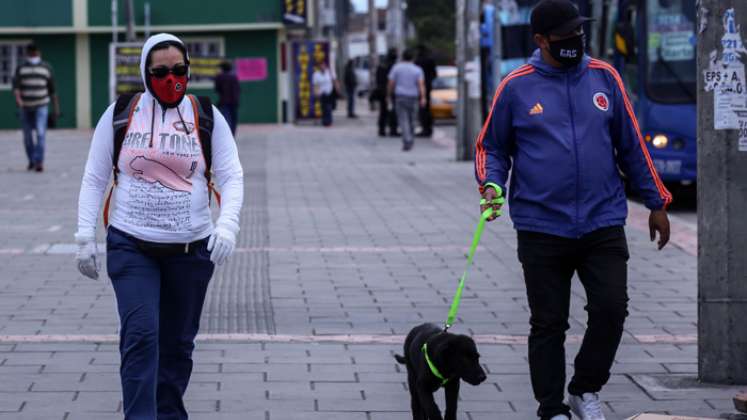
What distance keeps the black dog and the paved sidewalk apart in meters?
0.71

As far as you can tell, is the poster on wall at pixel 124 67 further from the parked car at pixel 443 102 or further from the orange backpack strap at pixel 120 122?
the orange backpack strap at pixel 120 122

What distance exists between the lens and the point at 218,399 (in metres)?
6.28

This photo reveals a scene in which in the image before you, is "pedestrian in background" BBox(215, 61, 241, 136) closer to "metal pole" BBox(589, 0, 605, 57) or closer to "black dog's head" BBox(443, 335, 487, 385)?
"metal pole" BBox(589, 0, 605, 57)

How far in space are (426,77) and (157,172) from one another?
80.8 feet

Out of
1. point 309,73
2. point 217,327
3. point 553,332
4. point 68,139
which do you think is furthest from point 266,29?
point 553,332

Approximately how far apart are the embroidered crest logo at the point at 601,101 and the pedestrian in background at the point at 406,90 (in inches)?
776

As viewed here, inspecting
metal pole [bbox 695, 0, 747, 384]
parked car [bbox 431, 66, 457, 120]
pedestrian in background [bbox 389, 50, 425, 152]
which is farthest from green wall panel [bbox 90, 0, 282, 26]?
metal pole [bbox 695, 0, 747, 384]

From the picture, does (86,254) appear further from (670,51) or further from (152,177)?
(670,51)

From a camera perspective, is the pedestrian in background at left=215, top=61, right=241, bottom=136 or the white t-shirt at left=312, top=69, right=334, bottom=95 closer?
the pedestrian in background at left=215, top=61, right=241, bottom=136

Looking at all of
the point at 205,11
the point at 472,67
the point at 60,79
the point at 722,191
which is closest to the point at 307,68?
the point at 205,11

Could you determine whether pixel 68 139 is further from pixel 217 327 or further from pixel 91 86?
pixel 217 327

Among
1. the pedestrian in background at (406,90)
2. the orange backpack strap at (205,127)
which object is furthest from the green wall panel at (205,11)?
the orange backpack strap at (205,127)

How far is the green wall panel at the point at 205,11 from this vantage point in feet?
119

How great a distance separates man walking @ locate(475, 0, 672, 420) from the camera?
545 cm
